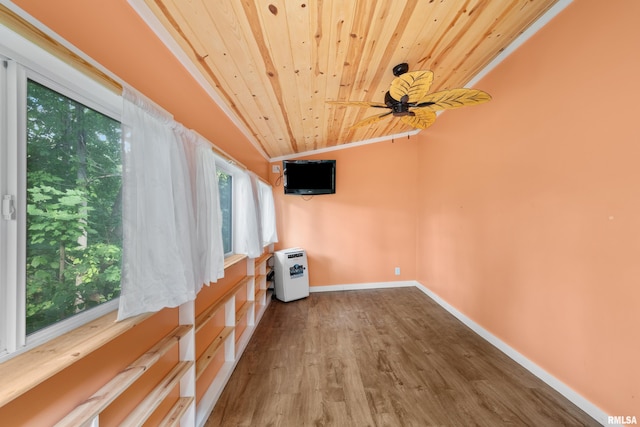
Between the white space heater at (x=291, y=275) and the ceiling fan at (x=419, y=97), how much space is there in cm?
235

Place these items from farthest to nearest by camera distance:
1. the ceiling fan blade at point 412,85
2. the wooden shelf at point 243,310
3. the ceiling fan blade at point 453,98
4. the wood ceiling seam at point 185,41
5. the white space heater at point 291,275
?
1. the white space heater at point 291,275
2. the wooden shelf at point 243,310
3. the ceiling fan blade at point 453,98
4. the ceiling fan blade at point 412,85
5. the wood ceiling seam at point 185,41

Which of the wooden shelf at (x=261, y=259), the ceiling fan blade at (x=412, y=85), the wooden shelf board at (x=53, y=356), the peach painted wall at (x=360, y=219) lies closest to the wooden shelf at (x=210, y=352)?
the wooden shelf board at (x=53, y=356)

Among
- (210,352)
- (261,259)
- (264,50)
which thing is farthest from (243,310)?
(264,50)

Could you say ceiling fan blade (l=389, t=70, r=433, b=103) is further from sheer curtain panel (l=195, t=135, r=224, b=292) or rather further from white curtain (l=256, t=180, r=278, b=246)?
white curtain (l=256, t=180, r=278, b=246)

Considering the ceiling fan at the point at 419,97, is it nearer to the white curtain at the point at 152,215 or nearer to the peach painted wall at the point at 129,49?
the peach painted wall at the point at 129,49

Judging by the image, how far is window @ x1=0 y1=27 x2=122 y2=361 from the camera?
0.65m

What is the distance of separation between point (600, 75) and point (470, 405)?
2308 millimetres

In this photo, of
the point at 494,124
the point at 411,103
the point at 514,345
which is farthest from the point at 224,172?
the point at 514,345

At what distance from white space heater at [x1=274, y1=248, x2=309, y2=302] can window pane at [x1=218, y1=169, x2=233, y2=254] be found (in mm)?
1199

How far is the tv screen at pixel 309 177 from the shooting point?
3.72 metres

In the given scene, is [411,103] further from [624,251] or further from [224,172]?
[224,172]

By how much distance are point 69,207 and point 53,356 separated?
487mm

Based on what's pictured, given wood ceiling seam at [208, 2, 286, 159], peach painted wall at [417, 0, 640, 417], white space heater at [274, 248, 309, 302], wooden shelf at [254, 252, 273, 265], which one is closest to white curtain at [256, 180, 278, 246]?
wooden shelf at [254, 252, 273, 265]

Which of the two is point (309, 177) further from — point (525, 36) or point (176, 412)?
point (176, 412)
